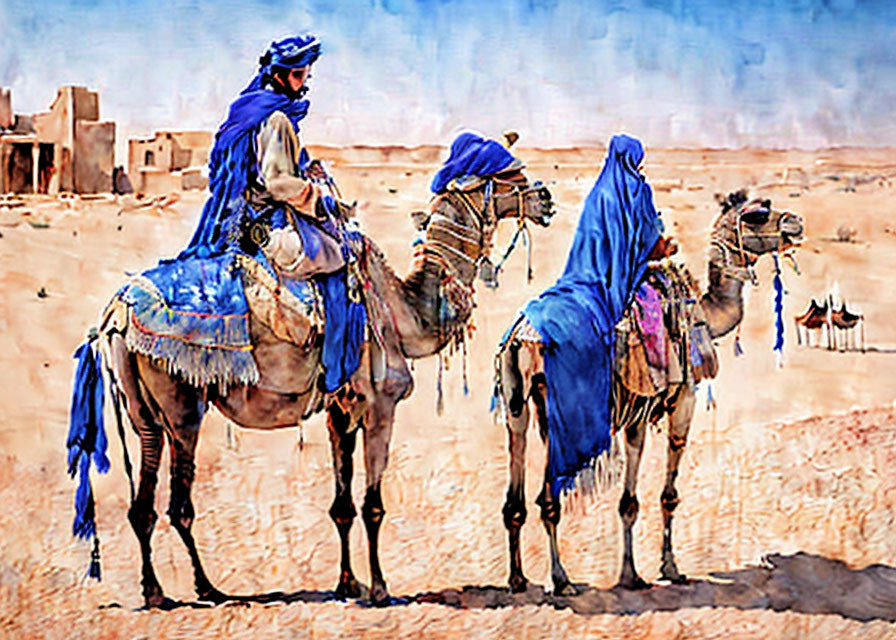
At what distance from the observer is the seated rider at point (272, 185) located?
6.20m

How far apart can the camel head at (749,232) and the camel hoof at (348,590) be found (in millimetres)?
2029

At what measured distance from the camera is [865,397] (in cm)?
740

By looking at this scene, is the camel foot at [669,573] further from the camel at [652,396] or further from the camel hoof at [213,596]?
the camel hoof at [213,596]

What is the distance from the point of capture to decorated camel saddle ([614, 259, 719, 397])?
21.6 feet

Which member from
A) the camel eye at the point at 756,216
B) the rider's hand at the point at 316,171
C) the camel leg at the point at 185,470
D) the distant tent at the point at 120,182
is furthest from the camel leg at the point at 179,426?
the camel eye at the point at 756,216

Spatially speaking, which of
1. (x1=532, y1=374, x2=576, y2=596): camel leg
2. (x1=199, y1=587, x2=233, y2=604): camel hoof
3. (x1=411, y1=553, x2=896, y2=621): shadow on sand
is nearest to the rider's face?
(x1=532, y1=374, x2=576, y2=596): camel leg

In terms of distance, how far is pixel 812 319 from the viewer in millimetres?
7250

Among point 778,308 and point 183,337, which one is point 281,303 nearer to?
point 183,337

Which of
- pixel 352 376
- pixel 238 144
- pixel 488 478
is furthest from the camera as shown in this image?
pixel 488 478

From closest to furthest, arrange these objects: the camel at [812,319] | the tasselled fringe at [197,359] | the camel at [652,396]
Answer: the tasselled fringe at [197,359] < the camel at [652,396] < the camel at [812,319]

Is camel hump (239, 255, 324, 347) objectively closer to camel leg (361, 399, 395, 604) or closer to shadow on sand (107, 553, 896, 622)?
camel leg (361, 399, 395, 604)

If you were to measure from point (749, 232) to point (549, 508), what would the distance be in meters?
1.42

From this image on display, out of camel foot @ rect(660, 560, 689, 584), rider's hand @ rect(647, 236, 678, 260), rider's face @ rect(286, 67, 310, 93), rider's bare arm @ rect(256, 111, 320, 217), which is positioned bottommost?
camel foot @ rect(660, 560, 689, 584)

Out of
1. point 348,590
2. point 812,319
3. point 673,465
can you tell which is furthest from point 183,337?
point 812,319
